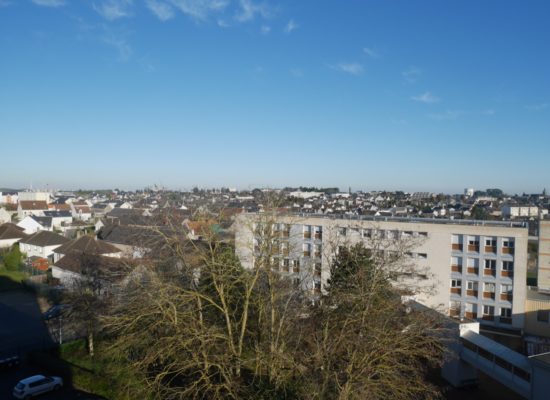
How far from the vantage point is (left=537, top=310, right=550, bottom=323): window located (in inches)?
989

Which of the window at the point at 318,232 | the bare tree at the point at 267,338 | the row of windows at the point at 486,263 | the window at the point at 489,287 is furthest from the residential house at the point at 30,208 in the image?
the window at the point at 489,287

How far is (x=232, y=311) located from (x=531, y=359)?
921 cm

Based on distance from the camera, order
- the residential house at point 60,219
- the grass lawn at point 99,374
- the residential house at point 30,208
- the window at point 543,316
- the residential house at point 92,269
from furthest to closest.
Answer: the residential house at point 30,208 < the residential house at point 60,219 < the window at point 543,316 < the residential house at point 92,269 < the grass lawn at point 99,374

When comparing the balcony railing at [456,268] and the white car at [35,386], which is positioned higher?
the balcony railing at [456,268]

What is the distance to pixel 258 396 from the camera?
1014 centimetres

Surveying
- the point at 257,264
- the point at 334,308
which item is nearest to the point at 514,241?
the point at 334,308

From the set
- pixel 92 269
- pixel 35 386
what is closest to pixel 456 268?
pixel 92 269

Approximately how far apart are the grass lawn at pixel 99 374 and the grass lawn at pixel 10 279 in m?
17.7

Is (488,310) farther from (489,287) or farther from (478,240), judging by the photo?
(478,240)

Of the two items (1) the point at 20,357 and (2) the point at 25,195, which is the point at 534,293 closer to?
(1) the point at 20,357

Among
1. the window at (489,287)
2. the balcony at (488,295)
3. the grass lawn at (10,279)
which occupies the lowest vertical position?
the grass lawn at (10,279)

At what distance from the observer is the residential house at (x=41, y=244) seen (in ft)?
140

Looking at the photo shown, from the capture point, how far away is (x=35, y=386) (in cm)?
1524

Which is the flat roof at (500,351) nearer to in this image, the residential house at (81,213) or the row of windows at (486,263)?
the row of windows at (486,263)
